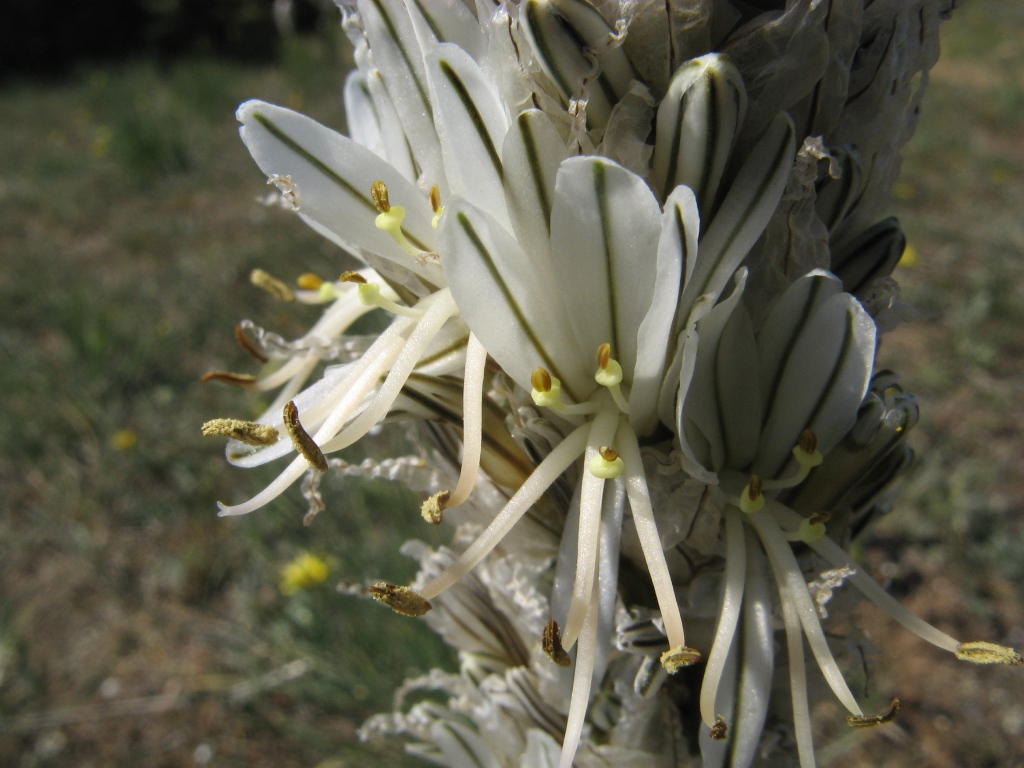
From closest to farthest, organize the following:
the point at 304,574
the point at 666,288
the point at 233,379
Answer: the point at 666,288, the point at 233,379, the point at 304,574

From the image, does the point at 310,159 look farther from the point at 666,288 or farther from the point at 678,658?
the point at 678,658

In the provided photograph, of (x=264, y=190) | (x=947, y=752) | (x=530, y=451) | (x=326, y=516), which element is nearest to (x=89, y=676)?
(x=326, y=516)

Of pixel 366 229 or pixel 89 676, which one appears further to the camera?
pixel 89 676

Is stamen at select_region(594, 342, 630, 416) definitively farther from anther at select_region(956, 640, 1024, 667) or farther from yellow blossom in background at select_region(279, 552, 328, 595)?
yellow blossom in background at select_region(279, 552, 328, 595)

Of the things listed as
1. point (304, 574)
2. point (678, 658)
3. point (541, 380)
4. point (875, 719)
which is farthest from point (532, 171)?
point (304, 574)

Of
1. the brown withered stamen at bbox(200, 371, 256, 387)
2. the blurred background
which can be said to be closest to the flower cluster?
the brown withered stamen at bbox(200, 371, 256, 387)

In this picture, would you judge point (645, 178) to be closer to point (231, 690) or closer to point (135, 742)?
point (231, 690)
